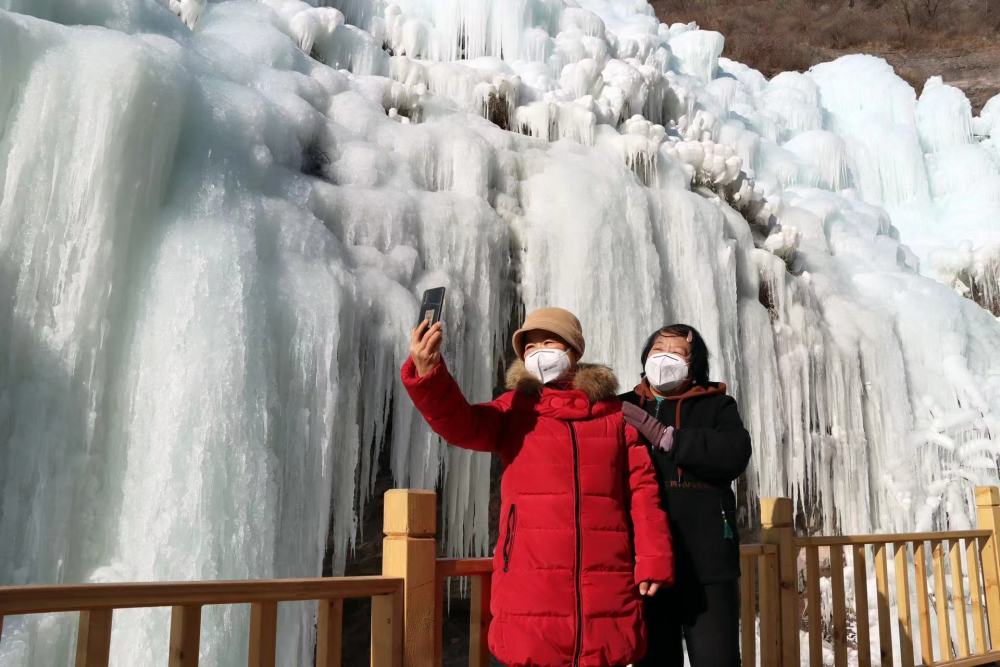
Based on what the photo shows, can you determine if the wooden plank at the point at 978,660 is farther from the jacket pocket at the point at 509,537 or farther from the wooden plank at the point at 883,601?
the jacket pocket at the point at 509,537

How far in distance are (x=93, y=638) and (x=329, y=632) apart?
643 millimetres

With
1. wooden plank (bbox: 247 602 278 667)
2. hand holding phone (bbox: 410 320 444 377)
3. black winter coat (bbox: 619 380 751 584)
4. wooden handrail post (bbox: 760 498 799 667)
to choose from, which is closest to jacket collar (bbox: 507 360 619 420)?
black winter coat (bbox: 619 380 751 584)

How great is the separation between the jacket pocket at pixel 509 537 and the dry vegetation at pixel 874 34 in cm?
1858

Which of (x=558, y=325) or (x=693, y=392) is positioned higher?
(x=558, y=325)

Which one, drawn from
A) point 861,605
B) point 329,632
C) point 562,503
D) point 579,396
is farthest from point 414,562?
point 861,605

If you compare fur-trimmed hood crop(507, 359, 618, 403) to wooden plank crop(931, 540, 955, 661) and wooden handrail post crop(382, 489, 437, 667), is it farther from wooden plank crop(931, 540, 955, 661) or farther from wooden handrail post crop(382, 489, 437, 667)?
wooden plank crop(931, 540, 955, 661)

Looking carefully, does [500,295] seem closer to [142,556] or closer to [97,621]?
[142,556]

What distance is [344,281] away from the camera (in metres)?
4.82

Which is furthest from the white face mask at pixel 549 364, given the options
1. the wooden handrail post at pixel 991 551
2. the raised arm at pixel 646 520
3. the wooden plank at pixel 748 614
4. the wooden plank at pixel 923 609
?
the wooden handrail post at pixel 991 551

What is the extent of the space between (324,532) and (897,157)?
12600mm

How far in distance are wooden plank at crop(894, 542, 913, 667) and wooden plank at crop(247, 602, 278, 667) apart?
2.92 metres

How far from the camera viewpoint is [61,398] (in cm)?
369

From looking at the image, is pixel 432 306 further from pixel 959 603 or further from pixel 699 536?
pixel 959 603

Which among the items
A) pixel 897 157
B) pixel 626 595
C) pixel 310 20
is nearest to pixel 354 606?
pixel 310 20
